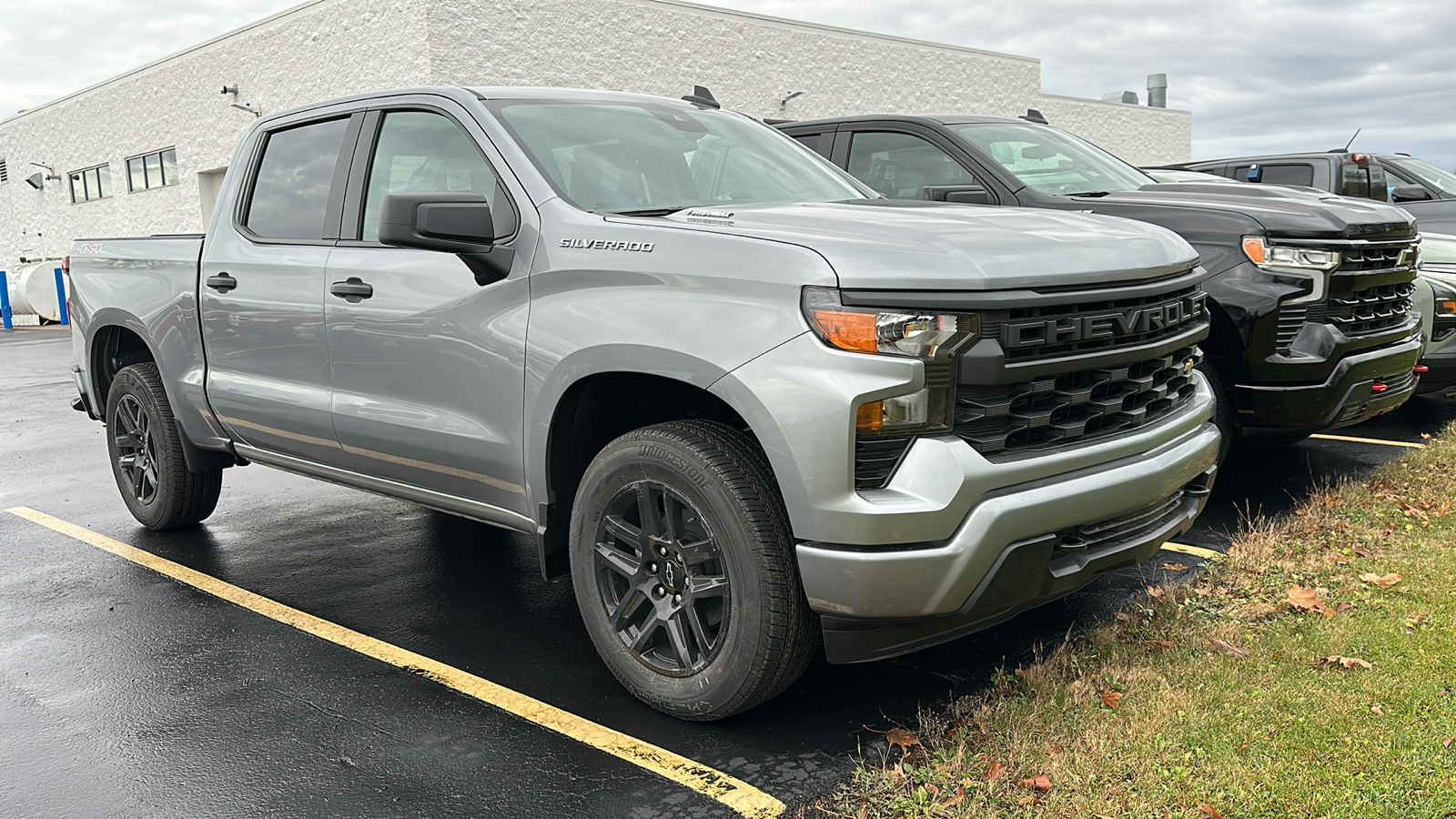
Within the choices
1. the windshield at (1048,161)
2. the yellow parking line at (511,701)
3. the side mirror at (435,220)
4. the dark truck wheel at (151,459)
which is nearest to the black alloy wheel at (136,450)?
the dark truck wheel at (151,459)

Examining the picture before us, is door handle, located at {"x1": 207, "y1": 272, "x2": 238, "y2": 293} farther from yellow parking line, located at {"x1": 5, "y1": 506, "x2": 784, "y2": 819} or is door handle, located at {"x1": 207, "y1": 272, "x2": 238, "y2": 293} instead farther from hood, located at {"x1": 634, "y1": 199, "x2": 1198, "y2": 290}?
hood, located at {"x1": 634, "y1": 199, "x2": 1198, "y2": 290}

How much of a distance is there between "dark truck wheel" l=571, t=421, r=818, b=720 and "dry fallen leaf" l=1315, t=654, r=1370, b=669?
1.61m

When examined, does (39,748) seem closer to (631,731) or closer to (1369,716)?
(631,731)

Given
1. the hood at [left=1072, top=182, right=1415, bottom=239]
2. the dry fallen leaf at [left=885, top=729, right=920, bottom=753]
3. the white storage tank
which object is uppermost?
the hood at [left=1072, top=182, right=1415, bottom=239]

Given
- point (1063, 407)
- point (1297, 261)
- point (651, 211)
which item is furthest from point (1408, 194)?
point (651, 211)

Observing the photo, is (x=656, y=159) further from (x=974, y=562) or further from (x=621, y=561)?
(x=974, y=562)

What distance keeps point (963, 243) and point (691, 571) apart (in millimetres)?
1221

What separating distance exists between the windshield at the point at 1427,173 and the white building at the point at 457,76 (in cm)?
1375

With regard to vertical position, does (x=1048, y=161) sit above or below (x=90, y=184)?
below

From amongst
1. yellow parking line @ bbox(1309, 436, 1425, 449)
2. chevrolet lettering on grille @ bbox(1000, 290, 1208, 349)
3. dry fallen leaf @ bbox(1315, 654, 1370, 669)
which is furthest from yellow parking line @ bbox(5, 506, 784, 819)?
yellow parking line @ bbox(1309, 436, 1425, 449)

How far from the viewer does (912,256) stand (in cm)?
309

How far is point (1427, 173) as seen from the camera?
1245cm

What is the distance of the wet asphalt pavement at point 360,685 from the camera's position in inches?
128

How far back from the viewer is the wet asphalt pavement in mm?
3244
